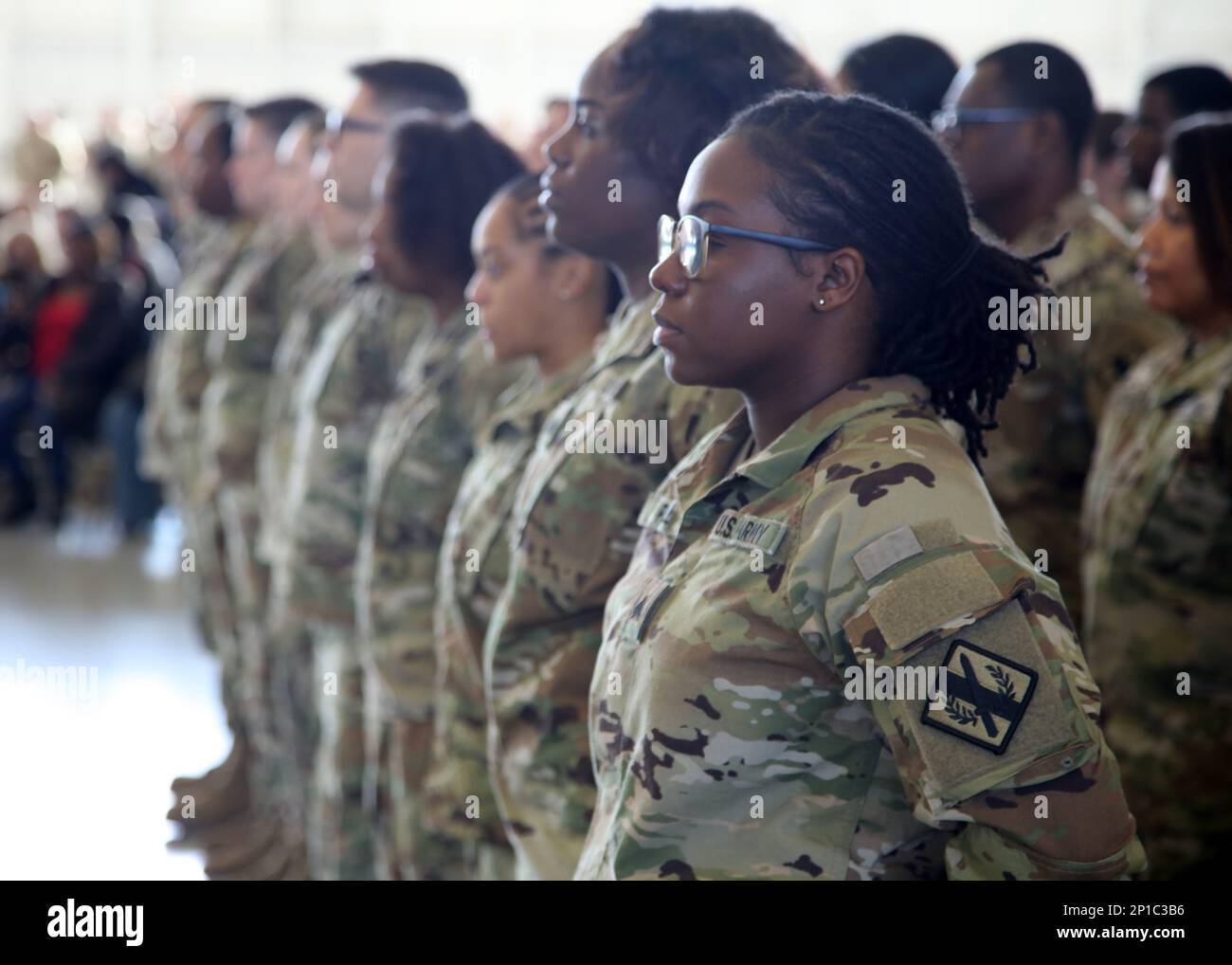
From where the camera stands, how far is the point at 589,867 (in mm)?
1441

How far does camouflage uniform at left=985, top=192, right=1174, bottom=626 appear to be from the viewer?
8.37 feet

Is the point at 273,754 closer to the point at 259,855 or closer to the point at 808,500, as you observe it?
the point at 259,855

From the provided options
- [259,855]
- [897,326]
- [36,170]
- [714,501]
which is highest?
Answer: [897,326]

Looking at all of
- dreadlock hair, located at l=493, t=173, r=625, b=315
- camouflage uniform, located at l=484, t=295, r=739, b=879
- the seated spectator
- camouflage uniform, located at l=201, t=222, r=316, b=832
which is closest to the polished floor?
camouflage uniform, located at l=201, t=222, r=316, b=832

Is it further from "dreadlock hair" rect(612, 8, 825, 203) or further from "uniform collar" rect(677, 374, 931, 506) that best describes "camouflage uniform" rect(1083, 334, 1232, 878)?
"uniform collar" rect(677, 374, 931, 506)

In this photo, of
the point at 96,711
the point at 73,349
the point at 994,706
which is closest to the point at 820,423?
the point at 994,706

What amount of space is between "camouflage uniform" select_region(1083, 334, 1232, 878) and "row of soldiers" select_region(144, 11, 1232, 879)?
0.03 metres

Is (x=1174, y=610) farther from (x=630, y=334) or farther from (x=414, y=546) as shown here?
(x=414, y=546)

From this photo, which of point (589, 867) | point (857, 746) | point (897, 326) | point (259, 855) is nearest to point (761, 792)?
point (857, 746)

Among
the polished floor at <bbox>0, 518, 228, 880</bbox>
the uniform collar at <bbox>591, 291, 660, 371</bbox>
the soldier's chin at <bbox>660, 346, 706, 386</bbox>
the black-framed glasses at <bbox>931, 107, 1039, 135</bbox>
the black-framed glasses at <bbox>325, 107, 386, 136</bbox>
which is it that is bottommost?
the polished floor at <bbox>0, 518, 228, 880</bbox>

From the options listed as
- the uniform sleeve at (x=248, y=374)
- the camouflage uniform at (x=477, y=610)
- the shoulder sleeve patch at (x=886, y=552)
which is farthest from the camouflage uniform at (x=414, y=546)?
the uniform sleeve at (x=248, y=374)

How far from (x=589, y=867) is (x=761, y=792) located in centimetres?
23

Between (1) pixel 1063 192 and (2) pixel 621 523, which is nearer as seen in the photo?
(2) pixel 621 523

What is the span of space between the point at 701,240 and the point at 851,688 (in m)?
0.42
